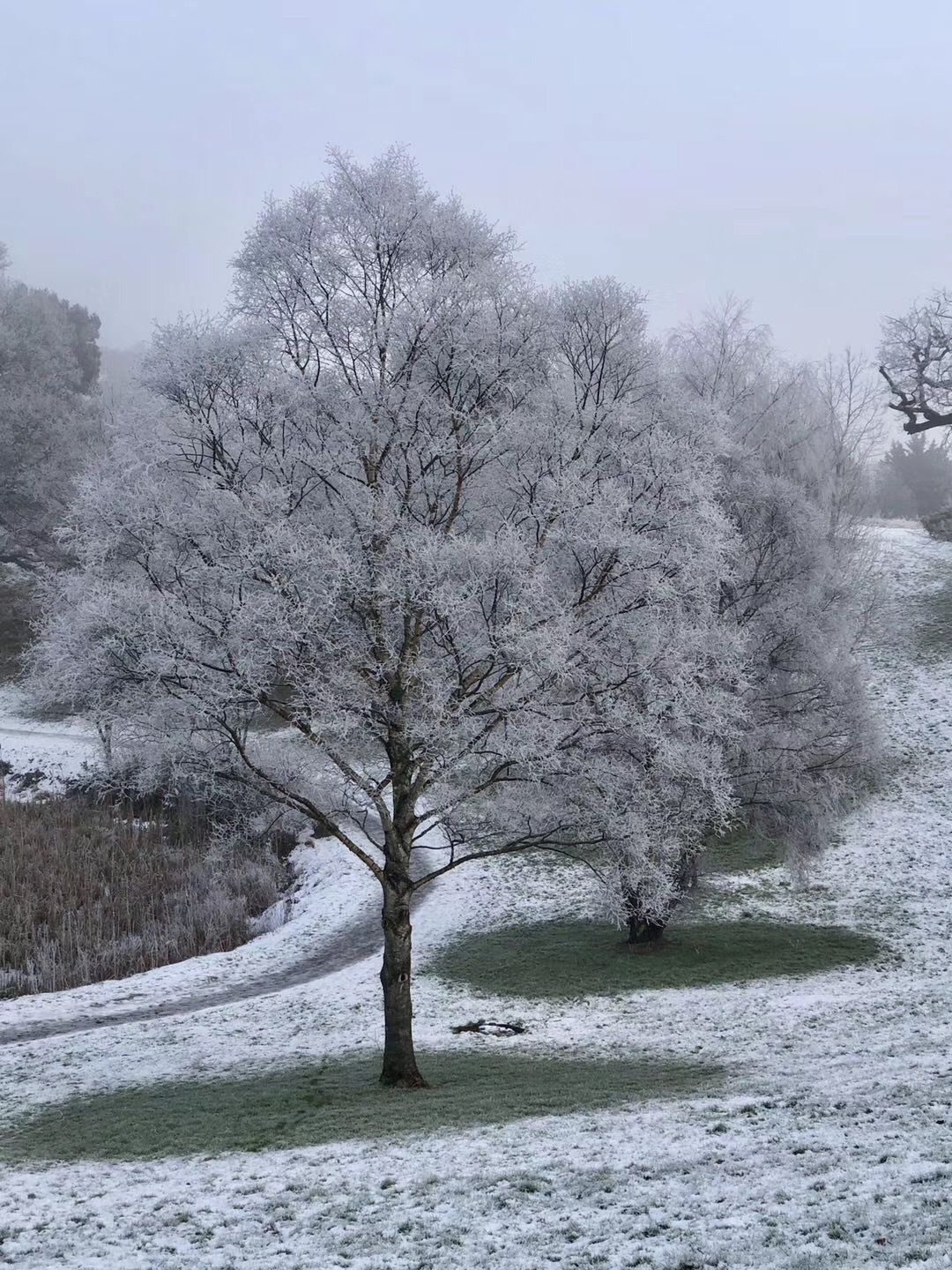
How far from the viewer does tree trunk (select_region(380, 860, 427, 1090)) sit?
454 inches

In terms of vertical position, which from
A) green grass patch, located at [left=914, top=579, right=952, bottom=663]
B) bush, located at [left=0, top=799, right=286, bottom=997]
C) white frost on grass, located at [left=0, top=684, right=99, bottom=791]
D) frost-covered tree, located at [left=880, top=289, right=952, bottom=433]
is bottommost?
bush, located at [left=0, top=799, right=286, bottom=997]

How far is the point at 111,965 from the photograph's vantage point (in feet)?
61.0

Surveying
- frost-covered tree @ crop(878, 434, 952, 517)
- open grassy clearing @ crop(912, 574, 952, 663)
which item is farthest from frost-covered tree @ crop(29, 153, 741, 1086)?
frost-covered tree @ crop(878, 434, 952, 517)

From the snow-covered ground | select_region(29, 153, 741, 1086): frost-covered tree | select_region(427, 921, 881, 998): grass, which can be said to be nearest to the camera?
the snow-covered ground

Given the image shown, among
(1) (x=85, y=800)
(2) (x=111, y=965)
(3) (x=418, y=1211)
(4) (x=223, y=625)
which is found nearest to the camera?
(3) (x=418, y=1211)

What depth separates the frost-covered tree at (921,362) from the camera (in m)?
22.2

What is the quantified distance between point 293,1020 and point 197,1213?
24.5 ft

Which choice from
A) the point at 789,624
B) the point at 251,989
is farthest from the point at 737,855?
the point at 251,989

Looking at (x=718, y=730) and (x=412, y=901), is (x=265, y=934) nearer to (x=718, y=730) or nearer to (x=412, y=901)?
(x=412, y=901)

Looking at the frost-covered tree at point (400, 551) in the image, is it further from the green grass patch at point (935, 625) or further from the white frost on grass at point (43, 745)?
the green grass patch at point (935, 625)

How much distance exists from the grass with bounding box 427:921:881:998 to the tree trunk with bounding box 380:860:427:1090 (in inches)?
201

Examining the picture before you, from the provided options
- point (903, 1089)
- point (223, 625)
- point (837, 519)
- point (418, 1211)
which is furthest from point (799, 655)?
point (418, 1211)

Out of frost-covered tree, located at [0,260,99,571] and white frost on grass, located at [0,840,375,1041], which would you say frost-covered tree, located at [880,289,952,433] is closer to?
white frost on grass, located at [0,840,375,1041]

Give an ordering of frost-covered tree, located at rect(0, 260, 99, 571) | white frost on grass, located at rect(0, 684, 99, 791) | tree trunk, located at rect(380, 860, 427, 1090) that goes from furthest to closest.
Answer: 1. frost-covered tree, located at rect(0, 260, 99, 571)
2. white frost on grass, located at rect(0, 684, 99, 791)
3. tree trunk, located at rect(380, 860, 427, 1090)
